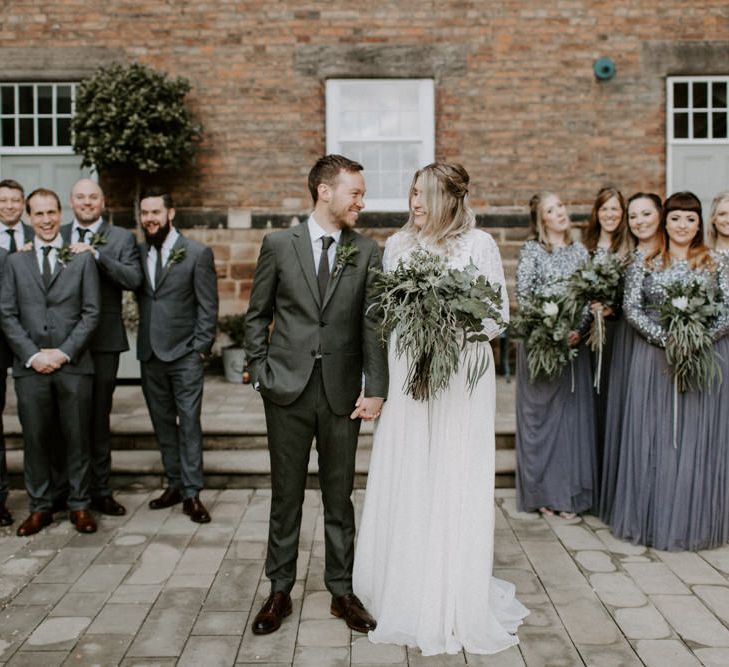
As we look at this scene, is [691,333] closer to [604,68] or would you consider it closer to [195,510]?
[195,510]

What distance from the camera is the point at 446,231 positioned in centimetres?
367

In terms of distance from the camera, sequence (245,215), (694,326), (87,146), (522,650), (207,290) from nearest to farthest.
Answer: (522,650)
(694,326)
(207,290)
(87,146)
(245,215)

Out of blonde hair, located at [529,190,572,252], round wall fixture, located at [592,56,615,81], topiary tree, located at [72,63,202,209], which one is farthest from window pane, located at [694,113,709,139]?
topiary tree, located at [72,63,202,209]

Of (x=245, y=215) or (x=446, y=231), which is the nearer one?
(x=446, y=231)

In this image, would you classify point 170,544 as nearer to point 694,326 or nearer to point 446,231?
point 446,231

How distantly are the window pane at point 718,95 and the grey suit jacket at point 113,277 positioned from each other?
6.77m

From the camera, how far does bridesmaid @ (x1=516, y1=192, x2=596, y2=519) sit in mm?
5395

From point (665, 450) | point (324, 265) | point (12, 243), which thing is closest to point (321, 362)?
point (324, 265)

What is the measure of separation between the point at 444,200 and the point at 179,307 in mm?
2462

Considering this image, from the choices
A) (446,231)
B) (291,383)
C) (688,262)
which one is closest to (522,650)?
(291,383)

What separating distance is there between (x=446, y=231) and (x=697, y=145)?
6640 mm

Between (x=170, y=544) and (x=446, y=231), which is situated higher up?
(x=446, y=231)

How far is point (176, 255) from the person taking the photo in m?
5.43

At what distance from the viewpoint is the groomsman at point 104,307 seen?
5.44 meters
